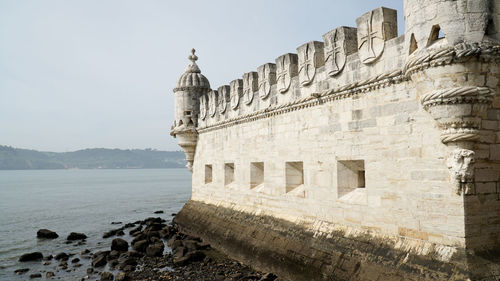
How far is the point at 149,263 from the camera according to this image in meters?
12.4

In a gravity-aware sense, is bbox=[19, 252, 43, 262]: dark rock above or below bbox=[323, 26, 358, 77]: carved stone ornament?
below

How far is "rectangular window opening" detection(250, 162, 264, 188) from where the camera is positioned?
1245cm

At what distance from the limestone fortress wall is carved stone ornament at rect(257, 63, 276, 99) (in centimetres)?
3

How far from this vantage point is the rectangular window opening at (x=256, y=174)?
1245 centimetres

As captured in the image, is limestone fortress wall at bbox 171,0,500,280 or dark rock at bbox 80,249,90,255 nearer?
limestone fortress wall at bbox 171,0,500,280

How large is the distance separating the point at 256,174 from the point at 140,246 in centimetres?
577

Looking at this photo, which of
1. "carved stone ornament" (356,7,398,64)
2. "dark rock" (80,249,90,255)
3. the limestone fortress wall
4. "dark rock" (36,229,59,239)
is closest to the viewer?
the limestone fortress wall

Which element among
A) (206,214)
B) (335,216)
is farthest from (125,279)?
(335,216)

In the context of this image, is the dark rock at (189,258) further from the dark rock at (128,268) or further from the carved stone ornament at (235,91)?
the carved stone ornament at (235,91)

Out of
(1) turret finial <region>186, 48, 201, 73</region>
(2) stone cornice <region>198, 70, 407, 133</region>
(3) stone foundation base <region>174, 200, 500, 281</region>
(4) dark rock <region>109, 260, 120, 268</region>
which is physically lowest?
(4) dark rock <region>109, 260, 120, 268</region>

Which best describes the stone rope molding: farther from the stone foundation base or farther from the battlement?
the stone foundation base

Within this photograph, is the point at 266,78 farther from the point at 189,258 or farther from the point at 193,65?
the point at 193,65

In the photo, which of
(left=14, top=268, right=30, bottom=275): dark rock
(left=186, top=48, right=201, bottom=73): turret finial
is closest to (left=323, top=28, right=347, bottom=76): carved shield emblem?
(left=186, top=48, right=201, bottom=73): turret finial

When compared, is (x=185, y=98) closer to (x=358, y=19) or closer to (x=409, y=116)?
(x=358, y=19)
